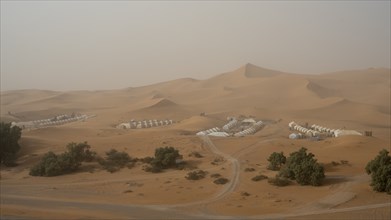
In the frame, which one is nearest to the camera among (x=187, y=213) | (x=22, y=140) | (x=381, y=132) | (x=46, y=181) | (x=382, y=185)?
(x=187, y=213)

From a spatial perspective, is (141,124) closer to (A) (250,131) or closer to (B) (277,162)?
(A) (250,131)

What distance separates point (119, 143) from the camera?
3944 cm

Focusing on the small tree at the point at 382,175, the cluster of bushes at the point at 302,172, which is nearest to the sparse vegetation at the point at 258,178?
the cluster of bushes at the point at 302,172

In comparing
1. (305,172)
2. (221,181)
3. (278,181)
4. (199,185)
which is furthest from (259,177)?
(199,185)

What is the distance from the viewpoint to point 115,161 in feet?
107

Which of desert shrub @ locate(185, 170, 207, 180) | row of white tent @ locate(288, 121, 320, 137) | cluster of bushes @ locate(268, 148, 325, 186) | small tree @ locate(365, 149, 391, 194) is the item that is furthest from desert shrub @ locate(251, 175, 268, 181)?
row of white tent @ locate(288, 121, 320, 137)

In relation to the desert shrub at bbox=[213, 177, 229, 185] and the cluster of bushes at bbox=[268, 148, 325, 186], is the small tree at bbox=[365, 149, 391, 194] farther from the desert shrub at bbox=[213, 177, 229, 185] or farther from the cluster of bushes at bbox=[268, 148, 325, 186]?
the desert shrub at bbox=[213, 177, 229, 185]

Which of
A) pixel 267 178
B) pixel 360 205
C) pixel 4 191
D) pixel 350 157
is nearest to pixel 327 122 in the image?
pixel 350 157

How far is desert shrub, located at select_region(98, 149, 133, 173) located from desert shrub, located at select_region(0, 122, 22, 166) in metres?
7.59

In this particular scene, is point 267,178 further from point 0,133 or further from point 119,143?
point 0,133

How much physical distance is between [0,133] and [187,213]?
20.9m

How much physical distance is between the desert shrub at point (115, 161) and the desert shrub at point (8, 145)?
24.9 feet

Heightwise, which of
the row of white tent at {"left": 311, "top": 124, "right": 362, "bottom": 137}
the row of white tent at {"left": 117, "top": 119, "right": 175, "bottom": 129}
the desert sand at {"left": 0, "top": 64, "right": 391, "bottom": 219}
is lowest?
the desert sand at {"left": 0, "top": 64, "right": 391, "bottom": 219}

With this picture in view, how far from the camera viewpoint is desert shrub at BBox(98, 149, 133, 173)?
103ft
